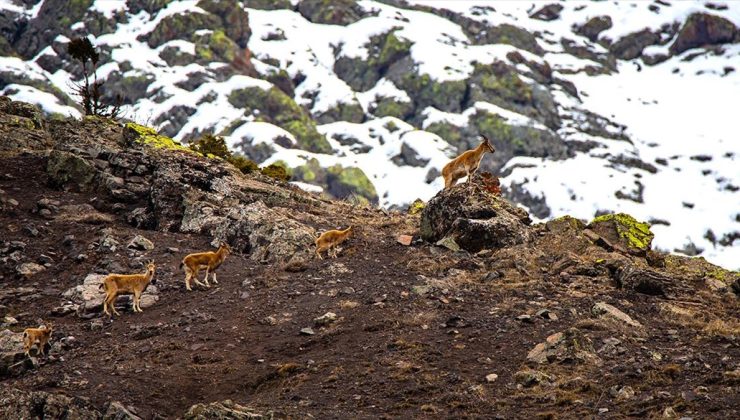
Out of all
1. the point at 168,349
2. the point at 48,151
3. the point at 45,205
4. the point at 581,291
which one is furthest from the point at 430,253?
the point at 48,151

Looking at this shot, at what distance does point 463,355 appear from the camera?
14.8m

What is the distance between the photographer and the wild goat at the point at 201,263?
19.6m

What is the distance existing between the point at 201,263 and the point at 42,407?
25.5 feet

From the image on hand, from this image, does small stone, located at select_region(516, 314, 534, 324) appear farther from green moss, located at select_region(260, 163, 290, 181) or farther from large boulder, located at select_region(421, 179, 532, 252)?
green moss, located at select_region(260, 163, 290, 181)

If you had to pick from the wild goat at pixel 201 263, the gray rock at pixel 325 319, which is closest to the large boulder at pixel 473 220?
the gray rock at pixel 325 319

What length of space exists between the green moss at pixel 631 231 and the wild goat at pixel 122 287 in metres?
15.4

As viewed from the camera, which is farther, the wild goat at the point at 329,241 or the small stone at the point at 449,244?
the wild goat at the point at 329,241

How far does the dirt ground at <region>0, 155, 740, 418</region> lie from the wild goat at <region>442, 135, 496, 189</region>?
3.17m

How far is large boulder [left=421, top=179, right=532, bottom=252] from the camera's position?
21.5m

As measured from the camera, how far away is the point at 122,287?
18.2m

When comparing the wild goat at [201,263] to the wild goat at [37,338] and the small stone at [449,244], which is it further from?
the small stone at [449,244]

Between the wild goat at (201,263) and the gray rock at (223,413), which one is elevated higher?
the gray rock at (223,413)

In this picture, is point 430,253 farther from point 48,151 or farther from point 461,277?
point 48,151

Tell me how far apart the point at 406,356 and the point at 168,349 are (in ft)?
17.8
